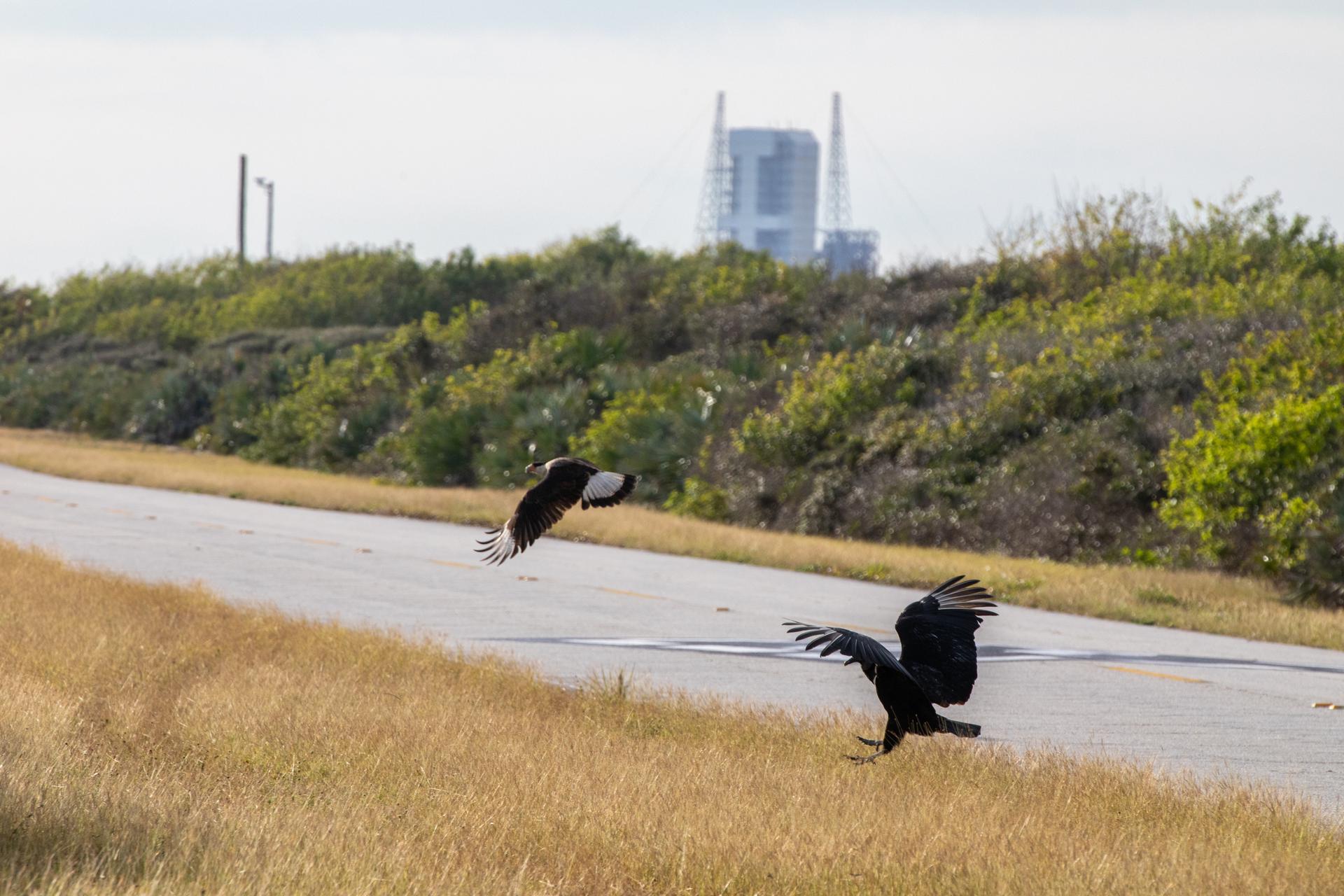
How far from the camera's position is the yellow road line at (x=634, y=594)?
55.7 feet

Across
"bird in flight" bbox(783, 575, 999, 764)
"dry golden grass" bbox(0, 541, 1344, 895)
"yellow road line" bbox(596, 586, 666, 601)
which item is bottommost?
"yellow road line" bbox(596, 586, 666, 601)

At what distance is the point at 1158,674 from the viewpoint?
12305 millimetres

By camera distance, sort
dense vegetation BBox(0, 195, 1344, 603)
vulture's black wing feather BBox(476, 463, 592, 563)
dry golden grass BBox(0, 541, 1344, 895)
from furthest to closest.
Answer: dense vegetation BBox(0, 195, 1344, 603), vulture's black wing feather BBox(476, 463, 592, 563), dry golden grass BBox(0, 541, 1344, 895)

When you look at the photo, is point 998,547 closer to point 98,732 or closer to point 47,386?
point 98,732

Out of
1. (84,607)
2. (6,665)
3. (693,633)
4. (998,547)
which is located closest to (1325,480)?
(998,547)

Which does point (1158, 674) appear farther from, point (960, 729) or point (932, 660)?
point (960, 729)

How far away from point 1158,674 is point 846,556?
8.70 meters

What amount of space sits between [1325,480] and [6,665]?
47.1 feet

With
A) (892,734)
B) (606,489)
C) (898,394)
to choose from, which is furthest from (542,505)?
(898,394)

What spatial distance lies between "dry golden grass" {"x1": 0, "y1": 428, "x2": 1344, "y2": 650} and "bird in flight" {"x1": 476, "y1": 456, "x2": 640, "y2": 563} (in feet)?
29.5

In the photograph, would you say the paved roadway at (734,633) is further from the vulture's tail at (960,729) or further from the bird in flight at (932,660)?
the vulture's tail at (960,729)

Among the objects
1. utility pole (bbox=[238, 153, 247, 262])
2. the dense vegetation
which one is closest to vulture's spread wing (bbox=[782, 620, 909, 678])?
the dense vegetation

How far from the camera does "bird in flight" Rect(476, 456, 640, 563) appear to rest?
7590 mm

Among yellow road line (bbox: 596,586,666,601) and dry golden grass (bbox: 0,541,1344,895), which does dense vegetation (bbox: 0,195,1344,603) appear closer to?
yellow road line (bbox: 596,586,666,601)
